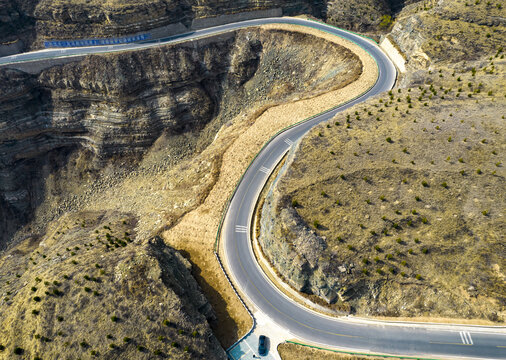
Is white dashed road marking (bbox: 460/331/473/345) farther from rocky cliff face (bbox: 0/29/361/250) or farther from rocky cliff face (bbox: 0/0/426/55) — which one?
rocky cliff face (bbox: 0/0/426/55)

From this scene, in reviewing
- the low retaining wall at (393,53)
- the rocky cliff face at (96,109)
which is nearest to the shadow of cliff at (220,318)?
the rocky cliff face at (96,109)

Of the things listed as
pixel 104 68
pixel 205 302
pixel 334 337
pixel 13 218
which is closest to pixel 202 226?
pixel 205 302

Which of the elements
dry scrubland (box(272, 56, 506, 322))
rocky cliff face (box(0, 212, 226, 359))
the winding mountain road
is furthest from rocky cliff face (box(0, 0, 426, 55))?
rocky cliff face (box(0, 212, 226, 359))

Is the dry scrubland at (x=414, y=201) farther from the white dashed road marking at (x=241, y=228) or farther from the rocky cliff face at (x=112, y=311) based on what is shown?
the rocky cliff face at (x=112, y=311)

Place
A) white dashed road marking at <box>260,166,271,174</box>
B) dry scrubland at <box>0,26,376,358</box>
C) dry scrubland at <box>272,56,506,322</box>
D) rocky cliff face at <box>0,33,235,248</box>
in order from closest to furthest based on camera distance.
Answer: dry scrubland at <box>0,26,376,358</box>
dry scrubland at <box>272,56,506,322</box>
white dashed road marking at <box>260,166,271,174</box>
rocky cliff face at <box>0,33,235,248</box>

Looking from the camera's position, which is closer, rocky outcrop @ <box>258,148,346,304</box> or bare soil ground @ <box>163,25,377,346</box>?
rocky outcrop @ <box>258,148,346,304</box>

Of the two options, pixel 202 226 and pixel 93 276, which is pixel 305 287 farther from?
pixel 93 276
